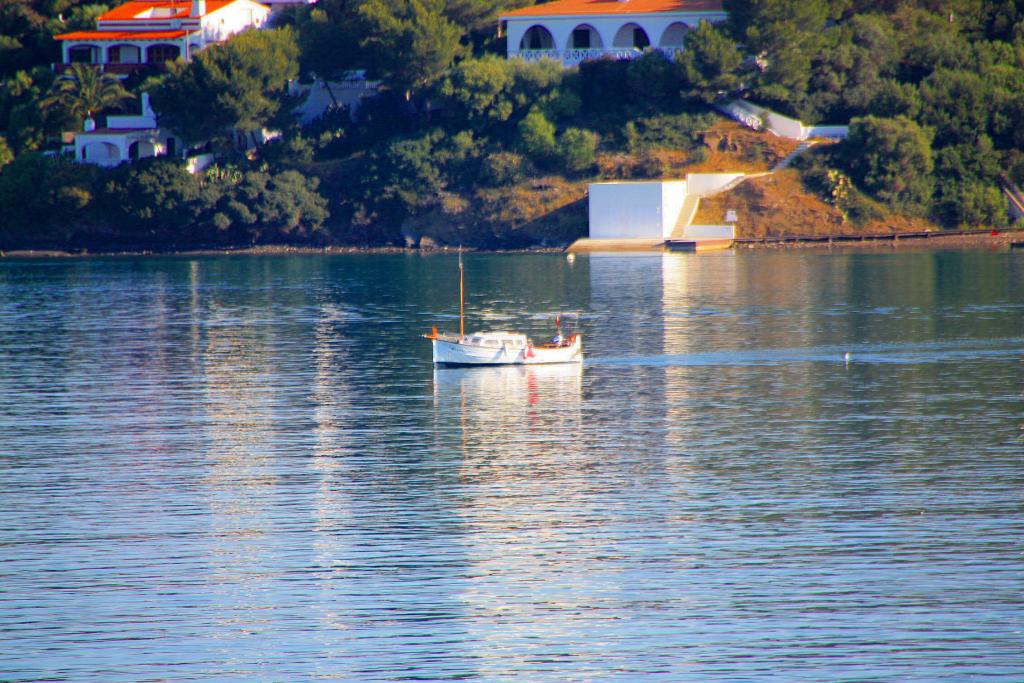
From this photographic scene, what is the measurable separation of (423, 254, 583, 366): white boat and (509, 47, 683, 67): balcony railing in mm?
73417

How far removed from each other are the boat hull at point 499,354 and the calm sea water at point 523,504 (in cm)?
88

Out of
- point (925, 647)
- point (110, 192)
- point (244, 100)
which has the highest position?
point (244, 100)

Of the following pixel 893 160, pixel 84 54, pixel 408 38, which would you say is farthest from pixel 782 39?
pixel 84 54

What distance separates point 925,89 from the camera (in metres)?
124

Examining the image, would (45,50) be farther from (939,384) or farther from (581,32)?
(939,384)

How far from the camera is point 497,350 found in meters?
62.1

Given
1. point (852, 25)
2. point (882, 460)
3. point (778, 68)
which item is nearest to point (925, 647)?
point (882, 460)

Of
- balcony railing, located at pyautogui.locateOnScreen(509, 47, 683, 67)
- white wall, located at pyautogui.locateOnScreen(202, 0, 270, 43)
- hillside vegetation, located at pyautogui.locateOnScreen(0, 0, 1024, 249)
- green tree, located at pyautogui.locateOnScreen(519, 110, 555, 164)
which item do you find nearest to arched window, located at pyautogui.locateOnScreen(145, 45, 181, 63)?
hillside vegetation, located at pyautogui.locateOnScreen(0, 0, 1024, 249)

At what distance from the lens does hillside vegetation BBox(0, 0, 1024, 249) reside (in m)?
122

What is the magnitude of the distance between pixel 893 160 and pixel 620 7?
3029 cm

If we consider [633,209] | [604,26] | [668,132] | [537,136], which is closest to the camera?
[633,209]

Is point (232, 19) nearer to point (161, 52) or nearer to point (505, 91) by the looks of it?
point (161, 52)

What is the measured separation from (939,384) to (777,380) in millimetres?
6323

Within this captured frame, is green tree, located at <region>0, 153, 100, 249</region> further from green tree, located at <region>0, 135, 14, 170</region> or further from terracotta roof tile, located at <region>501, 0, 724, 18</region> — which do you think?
terracotta roof tile, located at <region>501, 0, 724, 18</region>
